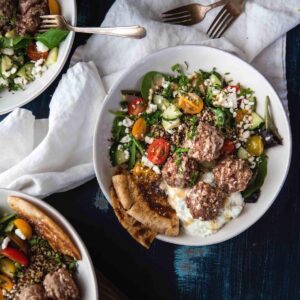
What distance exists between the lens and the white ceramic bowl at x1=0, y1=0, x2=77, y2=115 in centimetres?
361

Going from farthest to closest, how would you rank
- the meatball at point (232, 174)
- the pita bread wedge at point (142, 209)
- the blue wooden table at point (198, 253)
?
1. the blue wooden table at point (198, 253)
2. the pita bread wedge at point (142, 209)
3. the meatball at point (232, 174)

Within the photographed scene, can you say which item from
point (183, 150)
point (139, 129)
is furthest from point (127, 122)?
point (183, 150)

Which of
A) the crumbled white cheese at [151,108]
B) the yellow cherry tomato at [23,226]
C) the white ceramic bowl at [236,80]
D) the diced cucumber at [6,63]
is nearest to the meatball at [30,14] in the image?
the diced cucumber at [6,63]

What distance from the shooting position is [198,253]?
12.9ft

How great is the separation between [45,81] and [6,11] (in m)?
0.56

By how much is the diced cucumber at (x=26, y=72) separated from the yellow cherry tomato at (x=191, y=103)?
3.59 feet

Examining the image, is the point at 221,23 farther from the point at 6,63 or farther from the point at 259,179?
the point at 6,63

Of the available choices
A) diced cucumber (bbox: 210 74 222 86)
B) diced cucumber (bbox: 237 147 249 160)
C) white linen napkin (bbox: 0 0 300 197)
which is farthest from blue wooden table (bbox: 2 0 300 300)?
diced cucumber (bbox: 210 74 222 86)

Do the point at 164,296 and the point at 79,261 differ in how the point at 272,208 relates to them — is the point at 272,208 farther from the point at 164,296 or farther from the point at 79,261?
the point at 79,261

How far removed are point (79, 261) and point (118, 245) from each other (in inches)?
18.2

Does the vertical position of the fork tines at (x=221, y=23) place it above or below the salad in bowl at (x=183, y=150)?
above

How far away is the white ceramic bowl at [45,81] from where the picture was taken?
3.61 metres

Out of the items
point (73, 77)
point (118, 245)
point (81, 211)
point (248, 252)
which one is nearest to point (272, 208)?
point (248, 252)

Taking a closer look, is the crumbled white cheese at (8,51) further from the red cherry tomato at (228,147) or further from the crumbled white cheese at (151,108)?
the red cherry tomato at (228,147)
